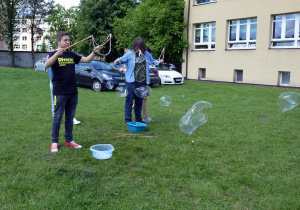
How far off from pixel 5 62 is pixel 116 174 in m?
39.0

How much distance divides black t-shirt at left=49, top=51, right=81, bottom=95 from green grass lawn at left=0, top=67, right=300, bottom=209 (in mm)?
990

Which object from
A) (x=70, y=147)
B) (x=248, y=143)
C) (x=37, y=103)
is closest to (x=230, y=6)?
(x=37, y=103)

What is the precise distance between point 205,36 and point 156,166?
17278mm

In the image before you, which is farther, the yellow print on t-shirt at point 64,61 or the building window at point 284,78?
the building window at point 284,78

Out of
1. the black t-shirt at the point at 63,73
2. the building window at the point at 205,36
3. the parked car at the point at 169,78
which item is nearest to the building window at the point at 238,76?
the building window at the point at 205,36

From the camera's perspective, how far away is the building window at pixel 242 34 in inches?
679

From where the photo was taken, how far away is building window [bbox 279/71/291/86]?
52.0ft

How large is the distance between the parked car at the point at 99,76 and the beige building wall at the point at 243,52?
7852 mm

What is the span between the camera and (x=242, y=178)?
3729mm

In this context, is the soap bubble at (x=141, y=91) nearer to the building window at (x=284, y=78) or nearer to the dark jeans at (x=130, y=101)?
the dark jeans at (x=130, y=101)

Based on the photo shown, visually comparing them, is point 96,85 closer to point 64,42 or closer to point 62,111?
point 62,111

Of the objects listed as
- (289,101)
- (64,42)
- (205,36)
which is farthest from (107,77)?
(205,36)

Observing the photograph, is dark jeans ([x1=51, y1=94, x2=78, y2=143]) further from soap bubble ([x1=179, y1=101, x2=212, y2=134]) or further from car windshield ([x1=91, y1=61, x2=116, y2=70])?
car windshield ([x1=91, y1=61, x2=116, y2=70])

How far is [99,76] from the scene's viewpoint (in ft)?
44.1
